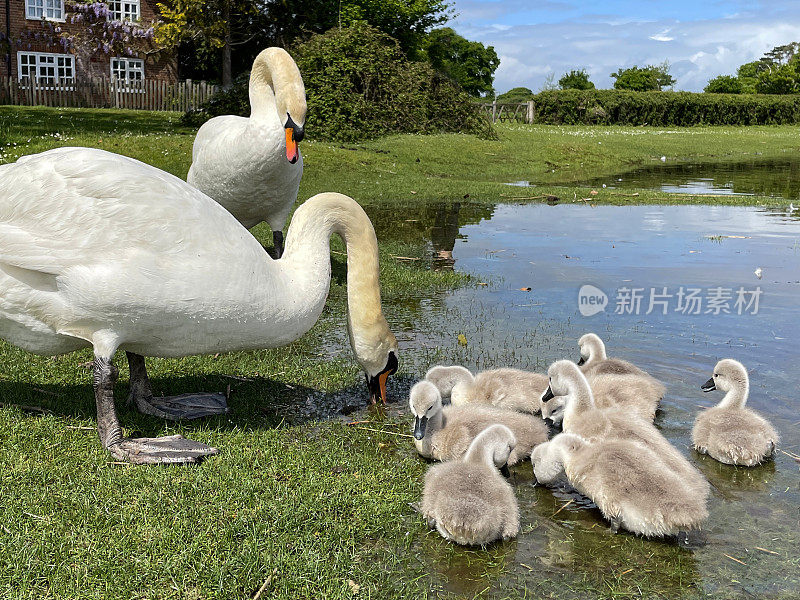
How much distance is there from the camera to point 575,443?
14.7 feet

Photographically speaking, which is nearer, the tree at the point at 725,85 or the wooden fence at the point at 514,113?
the wooden fence at the point at 514,113

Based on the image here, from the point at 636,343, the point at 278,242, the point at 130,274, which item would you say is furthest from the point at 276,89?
the point at 636,343

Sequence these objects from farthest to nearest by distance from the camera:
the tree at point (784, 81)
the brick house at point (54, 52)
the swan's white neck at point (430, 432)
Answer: the tree at point (784, 81) < the brick house at point (54, 52) < the swan's white neck at point (430, 432)

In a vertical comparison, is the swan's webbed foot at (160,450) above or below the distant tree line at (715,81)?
below

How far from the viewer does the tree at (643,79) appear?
94125 millimetres

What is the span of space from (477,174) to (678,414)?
18.1m

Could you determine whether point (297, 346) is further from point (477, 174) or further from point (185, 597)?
point (477, 174)

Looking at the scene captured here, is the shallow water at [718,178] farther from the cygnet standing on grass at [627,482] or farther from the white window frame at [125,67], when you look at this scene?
the white window frame at [125,67]

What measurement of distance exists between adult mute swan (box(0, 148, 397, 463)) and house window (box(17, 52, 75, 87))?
134 ft

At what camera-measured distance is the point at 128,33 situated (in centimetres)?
4281

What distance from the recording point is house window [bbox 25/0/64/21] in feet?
134

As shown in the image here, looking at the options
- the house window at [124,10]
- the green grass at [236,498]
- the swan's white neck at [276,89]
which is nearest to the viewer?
the green grass at [236,498]

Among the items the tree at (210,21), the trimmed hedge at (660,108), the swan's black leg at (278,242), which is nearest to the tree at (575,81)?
the trimmed hedge at (660,108)

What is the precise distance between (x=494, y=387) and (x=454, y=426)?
2.61 ft
